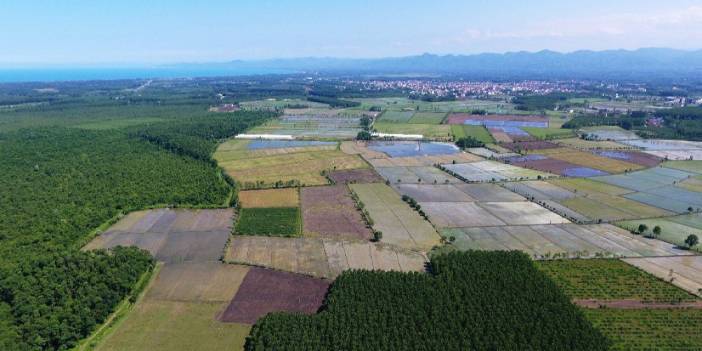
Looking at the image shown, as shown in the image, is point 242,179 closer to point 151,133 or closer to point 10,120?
point 151,133

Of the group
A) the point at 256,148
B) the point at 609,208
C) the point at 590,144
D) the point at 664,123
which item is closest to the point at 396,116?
the point at 590,144

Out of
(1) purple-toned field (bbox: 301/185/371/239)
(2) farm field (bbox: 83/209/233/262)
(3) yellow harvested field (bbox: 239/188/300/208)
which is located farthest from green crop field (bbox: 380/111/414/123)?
(2) farm field (bbox: 83/209/233/262)

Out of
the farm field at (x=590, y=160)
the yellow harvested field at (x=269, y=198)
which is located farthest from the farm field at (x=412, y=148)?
the yellow harvested field at (x=269, y=198)

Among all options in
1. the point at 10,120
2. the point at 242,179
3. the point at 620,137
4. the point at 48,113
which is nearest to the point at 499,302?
the point at 242,179

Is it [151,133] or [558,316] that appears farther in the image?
[151,133]

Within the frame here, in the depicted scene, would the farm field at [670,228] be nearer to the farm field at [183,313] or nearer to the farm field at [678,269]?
the farm field at [678,269]
